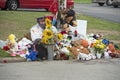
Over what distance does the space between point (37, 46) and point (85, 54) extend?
1.31m

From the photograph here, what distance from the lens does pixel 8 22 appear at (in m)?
18.4

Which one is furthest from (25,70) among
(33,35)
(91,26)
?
(91,26)

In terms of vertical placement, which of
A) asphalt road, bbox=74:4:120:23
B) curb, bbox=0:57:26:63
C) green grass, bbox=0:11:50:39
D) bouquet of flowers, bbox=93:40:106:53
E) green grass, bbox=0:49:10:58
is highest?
bouquet of flowers, bbox=93:40:106:53

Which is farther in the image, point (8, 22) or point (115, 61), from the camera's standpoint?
point (8, 22)

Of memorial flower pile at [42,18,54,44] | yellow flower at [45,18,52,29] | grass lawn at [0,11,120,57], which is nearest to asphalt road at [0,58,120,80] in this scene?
memorial flower pile at [42,18,54,44]

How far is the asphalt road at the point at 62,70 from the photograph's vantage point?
9234mm

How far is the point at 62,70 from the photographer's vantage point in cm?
1009

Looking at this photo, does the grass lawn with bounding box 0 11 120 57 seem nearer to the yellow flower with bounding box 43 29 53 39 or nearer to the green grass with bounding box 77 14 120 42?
the green grass with bounding box 77 14 120 42

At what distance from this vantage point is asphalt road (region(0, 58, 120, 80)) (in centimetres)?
923

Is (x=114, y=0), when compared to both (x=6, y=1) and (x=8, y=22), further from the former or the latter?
(x=8, y=22)

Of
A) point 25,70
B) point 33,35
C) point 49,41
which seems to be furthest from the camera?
point 33,35

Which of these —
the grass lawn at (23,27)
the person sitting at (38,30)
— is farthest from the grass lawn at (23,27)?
the person sitting at (38,30)

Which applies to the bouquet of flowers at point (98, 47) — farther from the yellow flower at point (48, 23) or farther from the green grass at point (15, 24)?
the green grass at point (15, 24)

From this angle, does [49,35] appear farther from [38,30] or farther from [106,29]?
[106,29]
